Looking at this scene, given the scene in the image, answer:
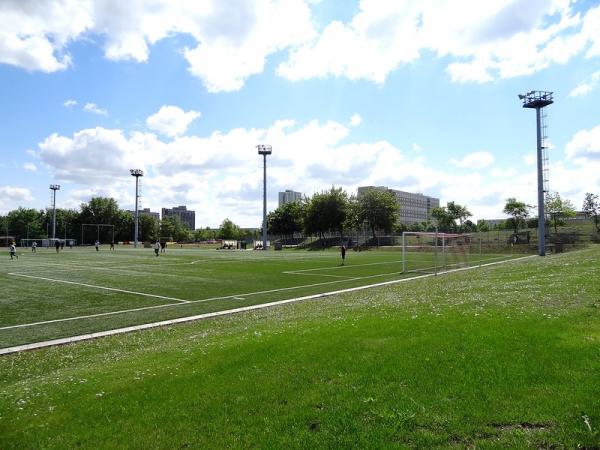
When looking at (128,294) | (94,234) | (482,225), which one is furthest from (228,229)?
(128,294)

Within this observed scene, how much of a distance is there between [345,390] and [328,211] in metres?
95.7

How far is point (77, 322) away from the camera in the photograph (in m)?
15.3

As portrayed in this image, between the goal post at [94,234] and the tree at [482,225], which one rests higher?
the tree at [482,225]

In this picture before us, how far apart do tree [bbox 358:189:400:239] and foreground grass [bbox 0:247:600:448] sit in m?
88.6

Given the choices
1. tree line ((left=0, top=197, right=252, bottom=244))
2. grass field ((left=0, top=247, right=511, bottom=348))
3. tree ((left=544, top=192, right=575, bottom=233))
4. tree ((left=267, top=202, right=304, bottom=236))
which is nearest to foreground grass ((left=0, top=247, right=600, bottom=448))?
grass field ((left=0, top=247, right=511, bottom=348))

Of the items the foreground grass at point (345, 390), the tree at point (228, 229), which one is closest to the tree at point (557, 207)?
the foreground grass at point (345, 390)

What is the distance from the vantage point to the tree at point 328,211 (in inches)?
3984

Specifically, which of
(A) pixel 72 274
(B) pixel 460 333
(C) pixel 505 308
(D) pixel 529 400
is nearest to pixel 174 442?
(D) pixel 529 400

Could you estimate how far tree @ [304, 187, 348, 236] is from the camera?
101 metres

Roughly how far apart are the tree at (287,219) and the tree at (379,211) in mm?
27641

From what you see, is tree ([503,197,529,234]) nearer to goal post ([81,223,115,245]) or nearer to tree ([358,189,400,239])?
tree ([358,189,400,239])

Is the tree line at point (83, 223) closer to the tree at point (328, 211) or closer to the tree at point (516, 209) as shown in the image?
the tree at point (328, 211)

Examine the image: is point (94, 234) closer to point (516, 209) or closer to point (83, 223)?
point (83, 223)

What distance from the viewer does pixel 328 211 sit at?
101062mm
